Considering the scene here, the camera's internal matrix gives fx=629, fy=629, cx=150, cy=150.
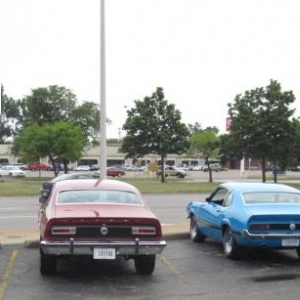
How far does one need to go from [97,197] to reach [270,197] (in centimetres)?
340

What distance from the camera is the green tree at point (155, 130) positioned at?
162 ft

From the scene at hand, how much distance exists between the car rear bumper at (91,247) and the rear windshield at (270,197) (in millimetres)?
2984

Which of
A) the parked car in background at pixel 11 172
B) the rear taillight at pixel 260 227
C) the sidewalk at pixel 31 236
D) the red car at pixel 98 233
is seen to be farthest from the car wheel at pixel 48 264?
the parked car in background at pixel 11 172

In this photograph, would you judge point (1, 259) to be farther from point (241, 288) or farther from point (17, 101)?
point (17, 101)

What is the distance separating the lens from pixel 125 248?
341 inches

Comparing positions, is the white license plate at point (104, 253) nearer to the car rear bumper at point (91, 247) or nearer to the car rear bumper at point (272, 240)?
the car rear bumper at point (91, 247)

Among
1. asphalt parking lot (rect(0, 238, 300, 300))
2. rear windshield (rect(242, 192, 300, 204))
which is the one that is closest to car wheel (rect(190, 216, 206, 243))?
asphalt parking lot (rect(0, 238, 300, 300))

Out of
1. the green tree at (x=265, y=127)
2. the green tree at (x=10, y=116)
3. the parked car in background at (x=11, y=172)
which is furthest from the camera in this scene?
the green tree at (x=10, y=116)

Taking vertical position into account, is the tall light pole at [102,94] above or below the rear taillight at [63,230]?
above

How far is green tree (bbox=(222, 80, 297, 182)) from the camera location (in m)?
42.1

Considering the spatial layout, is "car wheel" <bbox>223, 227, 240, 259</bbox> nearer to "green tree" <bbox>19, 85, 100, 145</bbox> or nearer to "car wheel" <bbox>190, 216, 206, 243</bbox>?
"car wheel" <bbox>190, 216, 206, 243</bbox>

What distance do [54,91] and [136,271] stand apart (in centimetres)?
8527

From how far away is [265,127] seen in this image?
1650 inches

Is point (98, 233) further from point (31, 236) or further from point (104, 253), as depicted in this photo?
point (31, 236)
